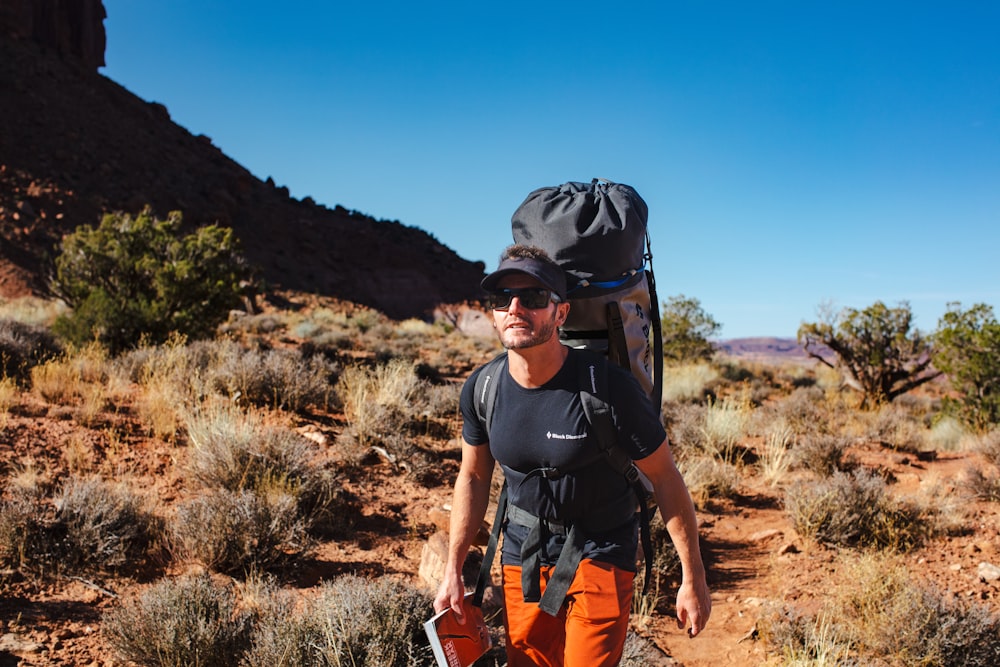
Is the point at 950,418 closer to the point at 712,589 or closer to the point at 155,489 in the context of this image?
the point at 712,589

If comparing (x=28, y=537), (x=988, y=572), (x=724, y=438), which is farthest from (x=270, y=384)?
(x=988, y=572)

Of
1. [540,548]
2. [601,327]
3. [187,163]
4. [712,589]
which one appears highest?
[187,163]

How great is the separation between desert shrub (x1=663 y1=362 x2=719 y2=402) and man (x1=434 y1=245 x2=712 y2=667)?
8168 mm

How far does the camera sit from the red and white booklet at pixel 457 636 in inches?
87.9

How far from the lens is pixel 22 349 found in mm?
8234

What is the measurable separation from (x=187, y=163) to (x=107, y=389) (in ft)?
123

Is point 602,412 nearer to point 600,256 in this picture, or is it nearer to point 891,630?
point 600,256

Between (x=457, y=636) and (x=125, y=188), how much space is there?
120 feet

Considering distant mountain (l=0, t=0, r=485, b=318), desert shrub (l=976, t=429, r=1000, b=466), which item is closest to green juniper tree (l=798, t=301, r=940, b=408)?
desert shrub (l=976, t=429, r=1000, b=466)

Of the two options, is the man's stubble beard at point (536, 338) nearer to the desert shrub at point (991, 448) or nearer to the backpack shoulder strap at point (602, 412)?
the backpack shoulder strap at point (602, 412)

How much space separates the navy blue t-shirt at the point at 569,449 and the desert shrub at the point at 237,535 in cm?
249

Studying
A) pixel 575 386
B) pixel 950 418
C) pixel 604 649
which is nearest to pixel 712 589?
pixel 604 649

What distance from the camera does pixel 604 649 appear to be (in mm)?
2158

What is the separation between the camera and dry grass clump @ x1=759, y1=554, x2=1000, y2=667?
3.46m
